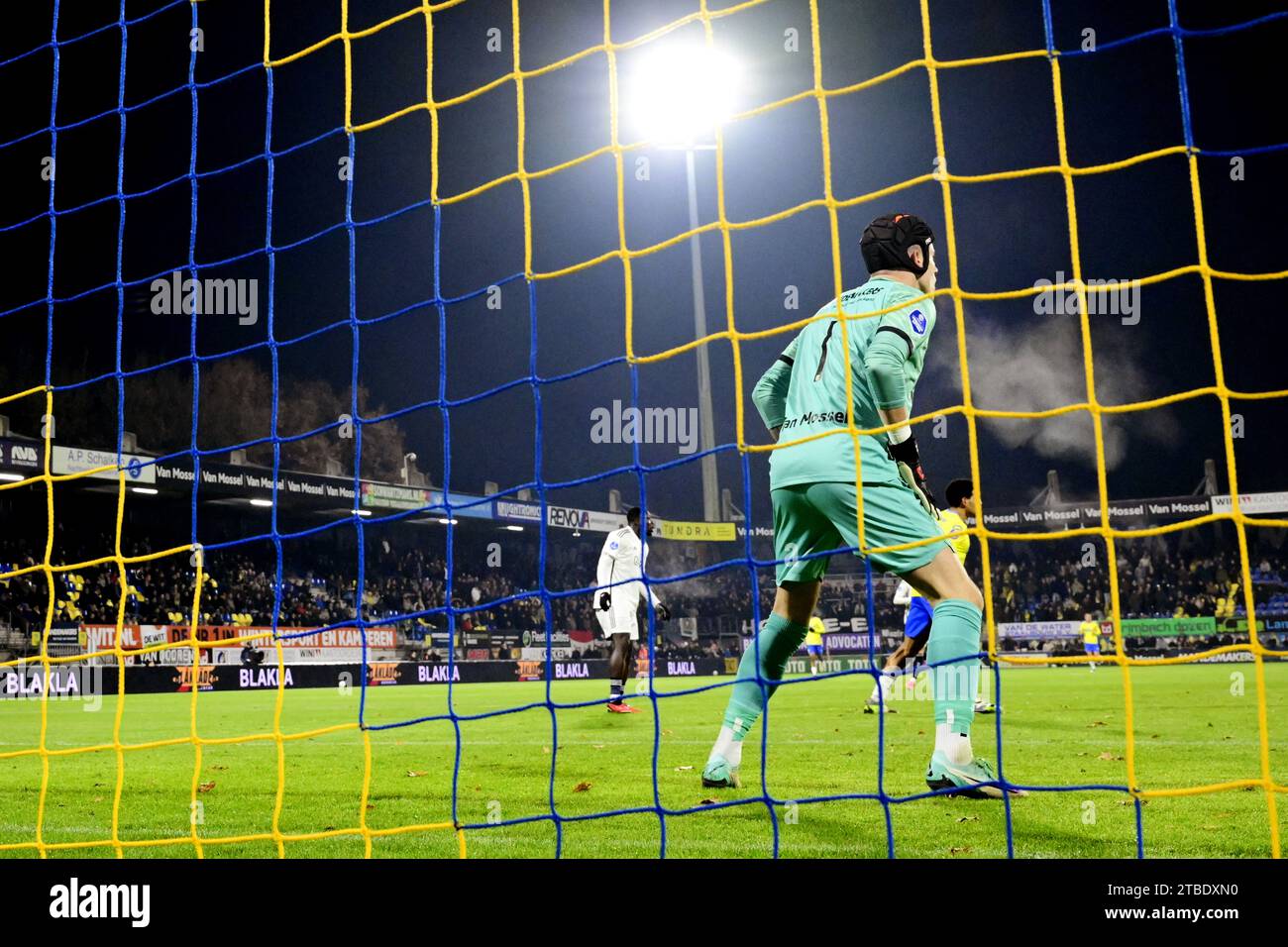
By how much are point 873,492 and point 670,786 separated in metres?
1.83

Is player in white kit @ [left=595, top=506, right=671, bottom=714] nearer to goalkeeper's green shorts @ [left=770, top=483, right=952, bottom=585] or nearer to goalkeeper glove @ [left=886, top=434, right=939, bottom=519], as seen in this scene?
goalkeeper's green shorts @ [left=770, top=483, right=952, bottom=585]

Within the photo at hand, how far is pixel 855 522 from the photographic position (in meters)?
3.90

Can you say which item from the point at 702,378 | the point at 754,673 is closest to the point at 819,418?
the point at 754,673

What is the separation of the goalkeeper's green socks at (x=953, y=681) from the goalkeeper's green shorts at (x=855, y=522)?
0.20 meters

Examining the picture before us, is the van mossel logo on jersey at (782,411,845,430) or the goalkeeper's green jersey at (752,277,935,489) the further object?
the van mossel logo on jersey at (782,411,845,430)

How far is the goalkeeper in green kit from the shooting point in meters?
3.84

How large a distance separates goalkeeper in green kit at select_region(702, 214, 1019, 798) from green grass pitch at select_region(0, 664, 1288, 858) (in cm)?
35

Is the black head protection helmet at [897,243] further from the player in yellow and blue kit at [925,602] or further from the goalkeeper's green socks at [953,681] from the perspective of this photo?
the player in yellow and blue kit at [925,602]

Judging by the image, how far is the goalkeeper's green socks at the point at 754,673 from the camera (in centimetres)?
421

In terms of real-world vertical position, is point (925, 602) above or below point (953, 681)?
above

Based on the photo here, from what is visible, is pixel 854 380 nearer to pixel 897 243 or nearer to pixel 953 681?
pixel 897 243

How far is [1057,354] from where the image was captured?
47375 mm

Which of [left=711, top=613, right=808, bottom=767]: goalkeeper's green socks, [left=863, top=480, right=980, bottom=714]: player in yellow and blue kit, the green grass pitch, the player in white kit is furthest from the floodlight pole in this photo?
[left=711, top=613, right=808, bottom=767]: goalkeeper's green socks
